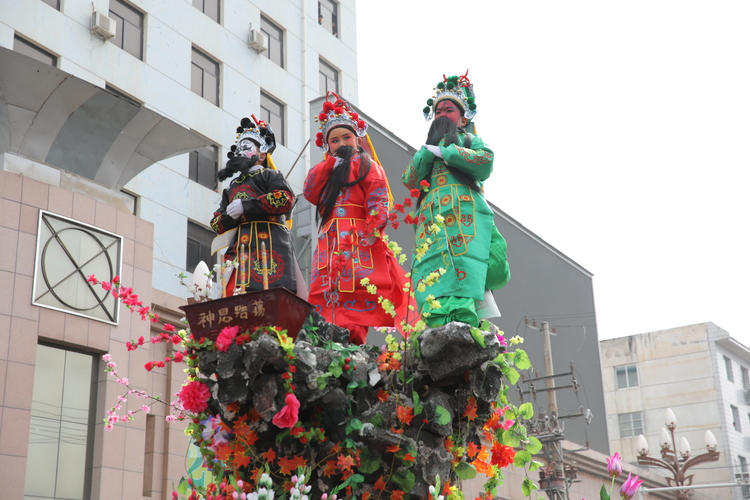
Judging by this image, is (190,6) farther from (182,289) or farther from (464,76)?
(464,76)

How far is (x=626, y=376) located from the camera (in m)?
39.4

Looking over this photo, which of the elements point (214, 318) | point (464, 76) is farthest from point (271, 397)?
point (464, 76)

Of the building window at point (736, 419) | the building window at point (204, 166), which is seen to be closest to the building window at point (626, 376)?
the building window at point (736, 419)

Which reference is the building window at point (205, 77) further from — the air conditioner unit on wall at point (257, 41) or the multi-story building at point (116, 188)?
the air conditioner unit on wall at point (257, 41)

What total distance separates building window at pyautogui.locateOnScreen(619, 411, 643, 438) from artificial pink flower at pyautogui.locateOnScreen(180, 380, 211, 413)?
115ft

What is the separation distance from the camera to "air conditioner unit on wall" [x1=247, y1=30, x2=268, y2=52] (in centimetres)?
1953

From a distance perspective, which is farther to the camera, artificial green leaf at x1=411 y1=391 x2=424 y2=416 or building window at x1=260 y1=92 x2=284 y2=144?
building window at x1=260 y1=92 x2=284 y2=144

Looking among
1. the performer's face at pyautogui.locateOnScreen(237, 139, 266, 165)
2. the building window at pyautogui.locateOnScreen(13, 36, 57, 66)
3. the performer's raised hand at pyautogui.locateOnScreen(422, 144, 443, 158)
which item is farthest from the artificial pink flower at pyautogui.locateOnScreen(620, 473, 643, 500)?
the building window at pyautogui.locateOnScreen(13, 36, 57, 66)

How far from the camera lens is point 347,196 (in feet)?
27.3

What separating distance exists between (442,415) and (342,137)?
3168 mm

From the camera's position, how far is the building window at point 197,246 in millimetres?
16641

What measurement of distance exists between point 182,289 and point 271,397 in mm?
10704

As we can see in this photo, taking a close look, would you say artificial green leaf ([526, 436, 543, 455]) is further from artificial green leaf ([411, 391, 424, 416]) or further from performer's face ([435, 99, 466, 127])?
performer's face ([435, 99, 466, 127])

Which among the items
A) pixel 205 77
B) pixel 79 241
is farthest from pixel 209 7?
pixel 79 241
